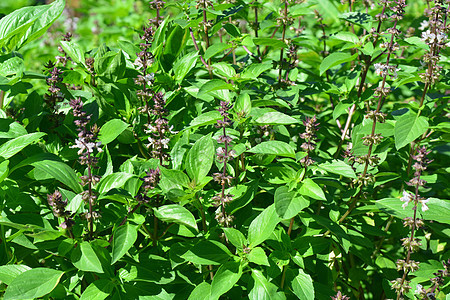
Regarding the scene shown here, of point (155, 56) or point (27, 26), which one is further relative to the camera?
point (155, 56)

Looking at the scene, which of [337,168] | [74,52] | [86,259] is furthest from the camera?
[74,52]

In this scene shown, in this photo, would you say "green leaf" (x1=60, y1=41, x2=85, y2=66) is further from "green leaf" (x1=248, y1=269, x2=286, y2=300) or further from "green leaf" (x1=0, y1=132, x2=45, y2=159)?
"green leaf" (x1=248, y1=269, x2=286, y2=300)

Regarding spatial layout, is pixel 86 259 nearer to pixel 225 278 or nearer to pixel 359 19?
pixel 225 278

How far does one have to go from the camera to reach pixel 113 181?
6.72 ft

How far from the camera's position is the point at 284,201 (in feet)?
6.87

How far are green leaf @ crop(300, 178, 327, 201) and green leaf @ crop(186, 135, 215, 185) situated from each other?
45 cm

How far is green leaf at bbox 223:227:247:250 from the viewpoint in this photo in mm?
2105

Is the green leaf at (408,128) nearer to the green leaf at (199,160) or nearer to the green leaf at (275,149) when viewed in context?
the green leaf at (275,149)

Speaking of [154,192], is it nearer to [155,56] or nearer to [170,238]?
[170,238]

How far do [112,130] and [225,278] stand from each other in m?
0.91

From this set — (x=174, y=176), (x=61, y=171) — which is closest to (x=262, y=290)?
(x=174, y=176)

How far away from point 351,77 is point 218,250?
61.0 inches

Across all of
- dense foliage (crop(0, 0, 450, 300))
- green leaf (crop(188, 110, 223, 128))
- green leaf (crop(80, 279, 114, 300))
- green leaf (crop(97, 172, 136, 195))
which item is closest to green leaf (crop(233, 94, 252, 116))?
dense foliage (crop(0, 0, 450, 300))

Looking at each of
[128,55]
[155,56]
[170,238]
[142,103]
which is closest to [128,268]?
[170,238]
